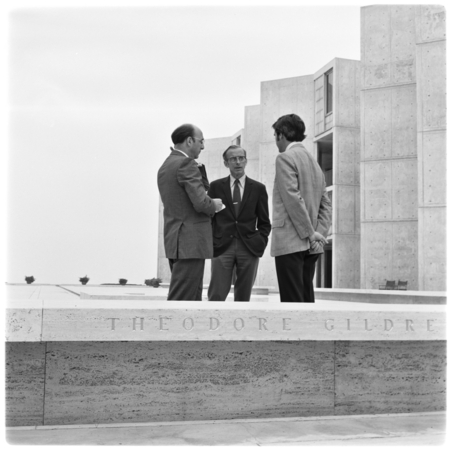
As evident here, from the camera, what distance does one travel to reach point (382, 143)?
19422 millimetres

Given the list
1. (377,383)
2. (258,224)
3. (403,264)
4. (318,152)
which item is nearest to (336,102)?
(318,152)

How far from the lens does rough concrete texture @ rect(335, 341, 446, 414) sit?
3.80 meters

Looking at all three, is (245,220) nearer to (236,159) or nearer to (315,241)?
(236,159)

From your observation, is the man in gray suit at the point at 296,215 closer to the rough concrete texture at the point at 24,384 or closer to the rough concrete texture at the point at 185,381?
the rough concrete texture at the point at 185,381

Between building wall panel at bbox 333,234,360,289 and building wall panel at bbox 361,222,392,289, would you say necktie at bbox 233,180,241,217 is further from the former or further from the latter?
building wall panel at bbox 333,234,360,289

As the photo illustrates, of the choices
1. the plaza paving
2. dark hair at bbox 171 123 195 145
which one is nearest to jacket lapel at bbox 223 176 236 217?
dark hair at bbox 171 123 195 145

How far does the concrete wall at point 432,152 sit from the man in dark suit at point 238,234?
11254 mm

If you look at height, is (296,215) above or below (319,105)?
below

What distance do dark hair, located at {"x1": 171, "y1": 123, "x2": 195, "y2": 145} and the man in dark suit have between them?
81cm

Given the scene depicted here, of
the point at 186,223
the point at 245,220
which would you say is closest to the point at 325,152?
the point at 245,220

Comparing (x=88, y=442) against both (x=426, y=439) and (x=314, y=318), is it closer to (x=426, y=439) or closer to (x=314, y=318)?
(x=314, y=318)

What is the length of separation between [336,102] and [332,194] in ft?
Result: 12.0

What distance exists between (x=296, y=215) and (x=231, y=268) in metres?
1.04

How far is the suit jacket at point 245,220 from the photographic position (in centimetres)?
537
